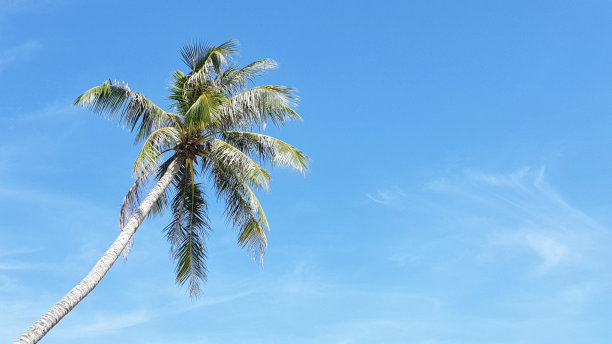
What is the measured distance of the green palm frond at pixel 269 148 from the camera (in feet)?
53.5

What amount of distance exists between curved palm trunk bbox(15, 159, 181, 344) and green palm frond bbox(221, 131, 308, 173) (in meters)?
1.69

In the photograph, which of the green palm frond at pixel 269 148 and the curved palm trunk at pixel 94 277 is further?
the green palm frond at pixel 269 148

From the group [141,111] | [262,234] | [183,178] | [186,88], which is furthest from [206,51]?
[262,234]

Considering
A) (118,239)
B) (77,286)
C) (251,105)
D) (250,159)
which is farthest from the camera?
(251,105)

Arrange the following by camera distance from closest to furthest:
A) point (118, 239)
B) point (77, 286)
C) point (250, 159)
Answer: point (77, 286) < point (118, 239) < point (250, 159)

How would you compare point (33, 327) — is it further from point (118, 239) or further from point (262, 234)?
point (262, 234)

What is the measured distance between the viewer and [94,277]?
12.8 metres

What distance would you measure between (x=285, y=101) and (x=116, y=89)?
13.7ft

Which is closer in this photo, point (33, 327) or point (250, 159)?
point (33, 327)

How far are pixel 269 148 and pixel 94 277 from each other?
575 cm

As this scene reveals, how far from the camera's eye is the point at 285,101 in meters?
16.4

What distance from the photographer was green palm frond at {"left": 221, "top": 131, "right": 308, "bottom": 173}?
1630cm

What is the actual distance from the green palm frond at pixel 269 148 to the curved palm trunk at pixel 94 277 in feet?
5.55

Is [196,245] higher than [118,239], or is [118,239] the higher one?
[196,245]
